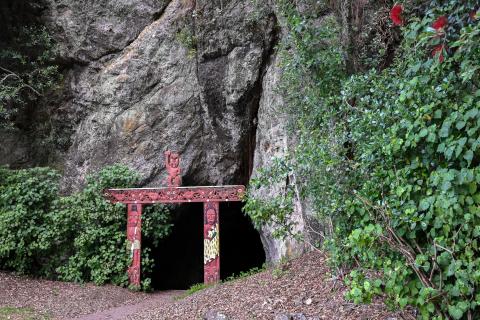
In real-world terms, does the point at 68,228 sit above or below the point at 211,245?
above

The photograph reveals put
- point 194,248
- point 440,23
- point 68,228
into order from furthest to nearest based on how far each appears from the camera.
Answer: point 194,248
point 68,228
point 440,23

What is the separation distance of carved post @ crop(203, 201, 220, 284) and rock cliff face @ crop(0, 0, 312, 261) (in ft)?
3.83

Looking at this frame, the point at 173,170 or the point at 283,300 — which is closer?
the point at 283,300

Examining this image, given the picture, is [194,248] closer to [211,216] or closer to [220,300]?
[211,216]

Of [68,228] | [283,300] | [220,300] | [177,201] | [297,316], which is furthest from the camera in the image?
[68,228]

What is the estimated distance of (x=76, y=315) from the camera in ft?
23.5

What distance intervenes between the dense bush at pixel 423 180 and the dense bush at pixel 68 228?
5670 millimetres

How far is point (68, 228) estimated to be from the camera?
9.32 meters

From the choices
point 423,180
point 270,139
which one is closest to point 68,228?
point 270,139

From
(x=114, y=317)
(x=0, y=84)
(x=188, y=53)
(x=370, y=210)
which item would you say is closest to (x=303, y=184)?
(x=370, y=210)

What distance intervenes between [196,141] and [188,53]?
1.97 meters

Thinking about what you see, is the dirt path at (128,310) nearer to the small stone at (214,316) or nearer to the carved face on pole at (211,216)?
the carved face on pole at (211,216)

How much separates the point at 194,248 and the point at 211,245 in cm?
463

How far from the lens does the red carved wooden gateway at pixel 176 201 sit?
870cm
